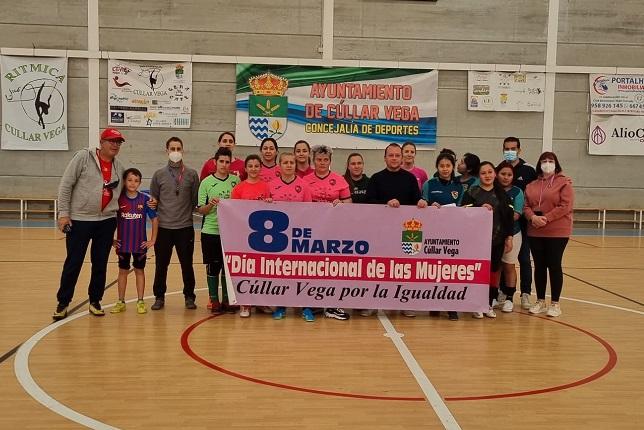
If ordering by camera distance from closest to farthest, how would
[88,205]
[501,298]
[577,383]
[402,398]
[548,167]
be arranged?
1. [402,398]
2. [577,383]
3. [88,205]
4. [548,167]
5. [501,298]

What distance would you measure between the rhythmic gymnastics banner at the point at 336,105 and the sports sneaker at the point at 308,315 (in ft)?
27.1

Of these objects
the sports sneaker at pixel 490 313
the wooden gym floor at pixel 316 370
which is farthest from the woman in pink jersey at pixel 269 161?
the sports sneaker at pixel 490 313

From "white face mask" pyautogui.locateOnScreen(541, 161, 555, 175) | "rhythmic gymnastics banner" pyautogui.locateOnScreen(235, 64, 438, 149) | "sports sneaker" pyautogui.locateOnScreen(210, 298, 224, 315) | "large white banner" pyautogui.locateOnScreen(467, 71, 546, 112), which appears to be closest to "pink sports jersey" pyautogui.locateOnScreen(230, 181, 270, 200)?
"sports sneaker" pyautogui.locateOnScreen(210, 298, 224, 315)

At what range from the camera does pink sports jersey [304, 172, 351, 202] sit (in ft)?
19.7

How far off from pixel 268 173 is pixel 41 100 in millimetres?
9494

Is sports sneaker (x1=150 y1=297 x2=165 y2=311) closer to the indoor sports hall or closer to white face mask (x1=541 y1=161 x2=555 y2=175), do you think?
white face mask (x1=541 y1=161 x2=555 y2=175)

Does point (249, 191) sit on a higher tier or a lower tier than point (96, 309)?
higher

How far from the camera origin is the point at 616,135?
46.5 feet

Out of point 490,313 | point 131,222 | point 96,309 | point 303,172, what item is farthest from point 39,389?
point 490,313

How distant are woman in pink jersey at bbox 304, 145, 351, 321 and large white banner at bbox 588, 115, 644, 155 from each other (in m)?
10.3

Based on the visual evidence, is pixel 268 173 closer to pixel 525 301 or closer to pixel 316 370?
pixel 316 370

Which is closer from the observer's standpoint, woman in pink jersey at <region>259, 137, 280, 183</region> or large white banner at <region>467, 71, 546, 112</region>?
woman in pink jersey at <region>259, 137, 280, 183</region>

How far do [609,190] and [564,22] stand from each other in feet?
13.4

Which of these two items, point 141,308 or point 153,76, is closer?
point 141,308
